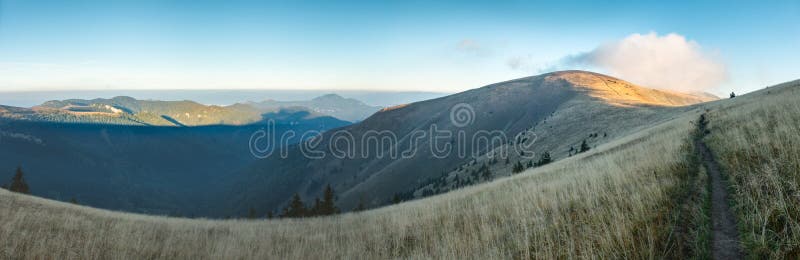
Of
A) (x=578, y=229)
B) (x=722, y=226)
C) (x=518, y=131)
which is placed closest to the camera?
(x=722, y=226)

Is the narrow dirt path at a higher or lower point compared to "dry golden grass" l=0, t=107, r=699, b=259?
higher

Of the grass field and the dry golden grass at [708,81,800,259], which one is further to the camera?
the grass field

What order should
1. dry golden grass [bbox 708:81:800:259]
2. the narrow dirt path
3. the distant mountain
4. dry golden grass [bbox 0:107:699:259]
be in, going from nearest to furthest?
dry golden grass [bbox 708:81:800:259]
the narrow dirt path
dry golden grass [bbox 0:107:699:259]
the distant mountain

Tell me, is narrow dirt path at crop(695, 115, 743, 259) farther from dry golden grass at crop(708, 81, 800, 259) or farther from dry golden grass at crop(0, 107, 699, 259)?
dry golden grass at crop(0, 107, 699, 259)

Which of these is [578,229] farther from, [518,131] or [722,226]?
[518,131]

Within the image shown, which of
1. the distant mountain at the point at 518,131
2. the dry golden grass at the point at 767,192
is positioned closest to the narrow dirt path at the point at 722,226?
the dry golden grass at the point at 767,192

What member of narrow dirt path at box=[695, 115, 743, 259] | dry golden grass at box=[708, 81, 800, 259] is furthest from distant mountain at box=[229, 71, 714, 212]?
narrow dirt path at box=[695, 115, 743, 259]

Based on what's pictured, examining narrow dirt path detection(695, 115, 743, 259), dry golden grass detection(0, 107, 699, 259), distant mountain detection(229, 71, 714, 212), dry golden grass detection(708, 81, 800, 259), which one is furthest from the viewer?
distant mountain detection(229, 71, 714, 212)

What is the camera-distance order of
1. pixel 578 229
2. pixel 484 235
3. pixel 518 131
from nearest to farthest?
pixel 578 229 < pixel 484 235 < pixel 518 131

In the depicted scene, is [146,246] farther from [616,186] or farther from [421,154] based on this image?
[421,154]

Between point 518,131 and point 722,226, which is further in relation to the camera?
point 518,131

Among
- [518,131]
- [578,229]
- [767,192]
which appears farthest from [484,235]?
[518,131]

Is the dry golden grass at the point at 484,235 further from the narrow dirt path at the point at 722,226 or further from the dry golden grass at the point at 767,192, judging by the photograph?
the dry golden grass at the point at 767,192

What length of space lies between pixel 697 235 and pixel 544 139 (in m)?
68.9
